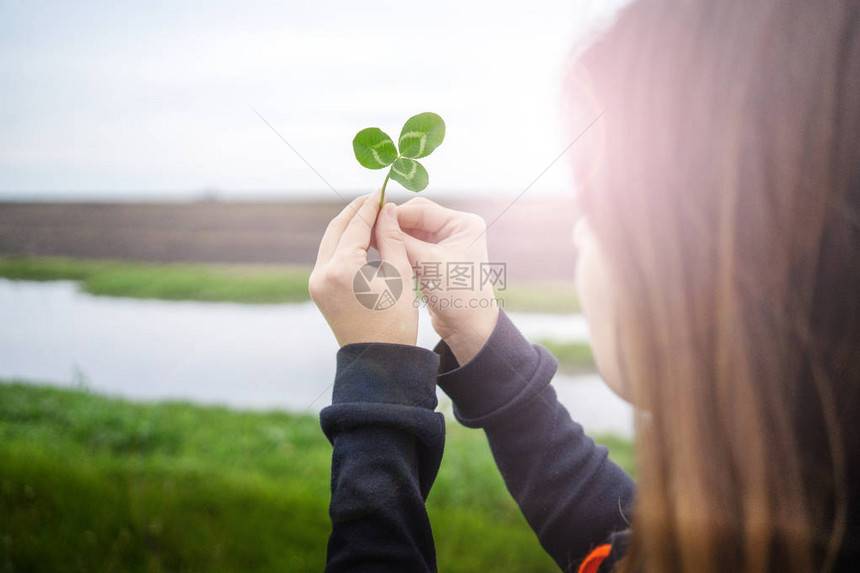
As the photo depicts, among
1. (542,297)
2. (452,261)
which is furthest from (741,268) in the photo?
(542,297)

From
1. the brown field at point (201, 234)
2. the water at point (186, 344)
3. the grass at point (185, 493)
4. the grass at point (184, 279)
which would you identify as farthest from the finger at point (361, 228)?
the grass at point (185, 493)

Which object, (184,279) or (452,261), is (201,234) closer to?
(184,279)

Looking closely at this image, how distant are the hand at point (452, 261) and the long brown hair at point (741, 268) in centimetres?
19

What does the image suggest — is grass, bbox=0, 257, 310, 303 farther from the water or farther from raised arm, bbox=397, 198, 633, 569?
raised arm, bbox=397, 198, 633, 569

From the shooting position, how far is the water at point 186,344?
789 mm

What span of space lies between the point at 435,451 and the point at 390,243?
0.21 meters

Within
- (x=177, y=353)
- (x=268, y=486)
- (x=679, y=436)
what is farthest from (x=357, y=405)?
(x=268, y=486)

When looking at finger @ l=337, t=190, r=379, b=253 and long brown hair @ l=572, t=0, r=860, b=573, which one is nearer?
long brown hair @ l=572, t=0, r=860, b=573

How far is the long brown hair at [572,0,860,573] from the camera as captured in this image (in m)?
0.37

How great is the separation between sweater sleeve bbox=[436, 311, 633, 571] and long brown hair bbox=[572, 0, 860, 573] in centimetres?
19

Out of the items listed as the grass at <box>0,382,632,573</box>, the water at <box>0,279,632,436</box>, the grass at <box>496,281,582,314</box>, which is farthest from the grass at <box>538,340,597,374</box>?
the grass at <box>496,281,582,314</box>

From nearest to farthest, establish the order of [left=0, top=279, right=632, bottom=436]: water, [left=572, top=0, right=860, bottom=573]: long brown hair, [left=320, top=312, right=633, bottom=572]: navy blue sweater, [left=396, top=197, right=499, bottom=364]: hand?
[left=572, top=0, right=860, bottom=573]: long brown hair < [left=320, top=312, right=633, bottom=572]: navy blue sweater < [left=396, top=197, right=499, bottom=364]: hand < [left=0, top=279, right=632, bottom=436]: water

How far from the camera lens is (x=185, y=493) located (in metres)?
1.23

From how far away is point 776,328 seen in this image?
1.28ft
